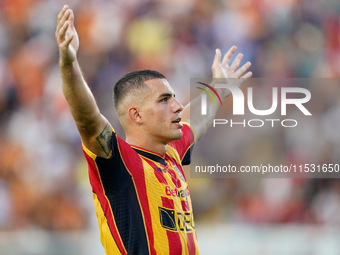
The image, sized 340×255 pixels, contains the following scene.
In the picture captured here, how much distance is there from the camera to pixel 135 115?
7.92 ft

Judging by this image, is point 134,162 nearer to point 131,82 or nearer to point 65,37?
point 131,82

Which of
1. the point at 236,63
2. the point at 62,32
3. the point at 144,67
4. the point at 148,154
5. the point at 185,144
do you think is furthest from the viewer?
the point at 144,67

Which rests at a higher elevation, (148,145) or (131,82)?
(131,82)

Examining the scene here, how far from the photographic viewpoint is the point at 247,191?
5488 mm

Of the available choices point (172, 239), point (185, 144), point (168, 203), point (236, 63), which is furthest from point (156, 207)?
point (236, 63)

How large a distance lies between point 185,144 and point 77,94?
1.41 meters

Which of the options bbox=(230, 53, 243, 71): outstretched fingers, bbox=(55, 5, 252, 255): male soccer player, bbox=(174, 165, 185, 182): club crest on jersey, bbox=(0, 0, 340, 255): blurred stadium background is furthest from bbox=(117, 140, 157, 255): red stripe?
bbox=(0, 0, 340, 255): blurred stadium background

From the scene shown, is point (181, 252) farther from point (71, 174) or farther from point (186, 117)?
point (71, 174)

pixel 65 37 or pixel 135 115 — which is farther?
pixel 135 115

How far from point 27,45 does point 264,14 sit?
3751mm

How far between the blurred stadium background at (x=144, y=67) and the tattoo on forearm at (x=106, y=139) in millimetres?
3295

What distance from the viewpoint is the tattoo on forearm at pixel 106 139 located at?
1.91m

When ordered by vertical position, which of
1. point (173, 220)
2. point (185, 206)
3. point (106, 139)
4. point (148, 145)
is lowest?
point (173, 220)

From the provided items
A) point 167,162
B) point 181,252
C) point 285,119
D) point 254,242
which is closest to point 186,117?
point 167,162
